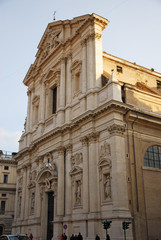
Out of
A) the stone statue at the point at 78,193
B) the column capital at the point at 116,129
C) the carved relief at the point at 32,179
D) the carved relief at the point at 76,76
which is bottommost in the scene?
the stone statue at the point at 78,193

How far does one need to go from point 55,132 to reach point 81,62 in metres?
6.09

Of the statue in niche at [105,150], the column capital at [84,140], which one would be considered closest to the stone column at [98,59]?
the column capital at [84,140]

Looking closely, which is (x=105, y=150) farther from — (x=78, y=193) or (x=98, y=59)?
(x=98, y=59)

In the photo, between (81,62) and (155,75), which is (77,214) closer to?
(81,62)

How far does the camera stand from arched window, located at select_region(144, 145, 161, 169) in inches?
784

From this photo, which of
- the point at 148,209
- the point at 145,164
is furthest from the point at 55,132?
the point at 148,209

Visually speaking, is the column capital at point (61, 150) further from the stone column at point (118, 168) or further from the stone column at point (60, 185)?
the stone column at point (118, 168)

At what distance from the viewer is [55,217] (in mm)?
21719

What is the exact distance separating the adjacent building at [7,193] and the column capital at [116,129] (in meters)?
29.6

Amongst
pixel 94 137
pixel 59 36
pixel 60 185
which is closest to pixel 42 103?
pixel 59 36

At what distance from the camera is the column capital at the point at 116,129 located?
18312 mm

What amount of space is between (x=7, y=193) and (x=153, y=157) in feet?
97.7

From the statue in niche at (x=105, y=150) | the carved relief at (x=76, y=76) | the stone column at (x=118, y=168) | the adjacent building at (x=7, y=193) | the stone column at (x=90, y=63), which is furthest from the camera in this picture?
the adjacent building at (x=7, y=193)

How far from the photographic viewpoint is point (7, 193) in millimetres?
43969
